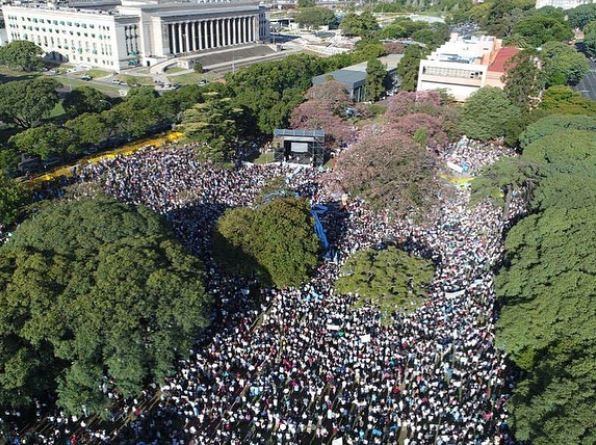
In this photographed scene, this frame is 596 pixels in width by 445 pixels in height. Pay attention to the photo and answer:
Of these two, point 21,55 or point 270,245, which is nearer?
point 270,245

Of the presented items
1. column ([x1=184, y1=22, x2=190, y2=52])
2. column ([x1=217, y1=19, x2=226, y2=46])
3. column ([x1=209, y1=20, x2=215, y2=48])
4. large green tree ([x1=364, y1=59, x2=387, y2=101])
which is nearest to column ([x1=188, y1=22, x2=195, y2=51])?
column ([x1=184, y1=22, x2=190, y2=52])

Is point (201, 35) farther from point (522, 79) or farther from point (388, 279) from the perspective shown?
point (388, 279)

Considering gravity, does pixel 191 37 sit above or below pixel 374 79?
above

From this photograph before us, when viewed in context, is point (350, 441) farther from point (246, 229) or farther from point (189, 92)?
point (189, 92)

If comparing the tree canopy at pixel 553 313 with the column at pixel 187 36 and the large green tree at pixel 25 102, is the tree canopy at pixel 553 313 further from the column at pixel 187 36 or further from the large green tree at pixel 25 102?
the column at pixel 187 36

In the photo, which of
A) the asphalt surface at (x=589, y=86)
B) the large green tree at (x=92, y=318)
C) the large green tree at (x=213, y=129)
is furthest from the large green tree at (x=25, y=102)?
the asphalt surface at (x=589, y=86)

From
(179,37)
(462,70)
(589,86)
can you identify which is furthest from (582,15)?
(179,37)

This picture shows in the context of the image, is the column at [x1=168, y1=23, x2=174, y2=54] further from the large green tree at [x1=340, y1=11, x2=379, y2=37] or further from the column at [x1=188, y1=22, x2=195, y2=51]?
the large green tree at [x1=340, y1=11, x2=379, y2=37]
